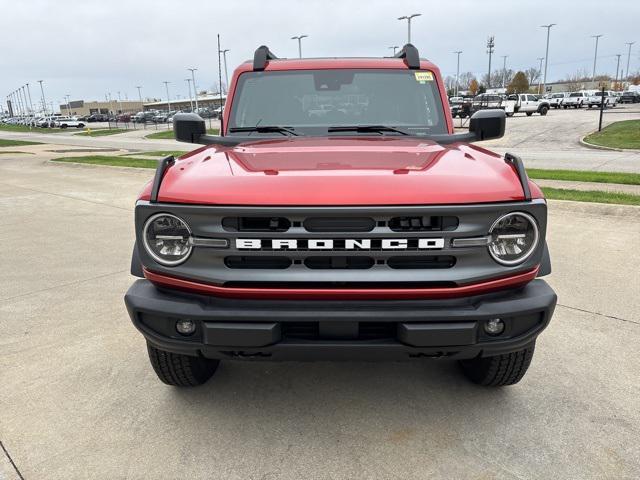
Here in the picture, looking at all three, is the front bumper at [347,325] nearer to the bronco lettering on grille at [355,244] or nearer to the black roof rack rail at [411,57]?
the bronco lettering on grille at [355,244]

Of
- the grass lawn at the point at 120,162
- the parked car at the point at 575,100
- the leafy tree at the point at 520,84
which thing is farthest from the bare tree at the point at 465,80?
the grass lawn at the point at 120,162

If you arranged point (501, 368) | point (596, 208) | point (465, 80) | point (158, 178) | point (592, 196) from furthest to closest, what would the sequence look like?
point (465, 80) → point (592, 196) → point (596, 208) → point (501, 368) → point (158, 178)

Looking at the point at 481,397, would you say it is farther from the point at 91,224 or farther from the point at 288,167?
the point at 91,224

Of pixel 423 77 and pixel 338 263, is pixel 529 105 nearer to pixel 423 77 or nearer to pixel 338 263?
pixel 423 77

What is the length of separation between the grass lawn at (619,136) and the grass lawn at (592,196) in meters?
12.7

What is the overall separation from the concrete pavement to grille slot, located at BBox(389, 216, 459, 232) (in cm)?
111

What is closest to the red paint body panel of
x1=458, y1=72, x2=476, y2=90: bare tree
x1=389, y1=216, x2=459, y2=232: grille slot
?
x1=389, y1=216, x2=459, y2=232: grille slot

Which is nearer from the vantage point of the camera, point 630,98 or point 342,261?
point 342,261

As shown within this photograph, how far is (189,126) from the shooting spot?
341 cm

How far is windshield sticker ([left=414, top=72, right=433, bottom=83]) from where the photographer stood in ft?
12.1

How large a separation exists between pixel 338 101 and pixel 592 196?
20.5 ft

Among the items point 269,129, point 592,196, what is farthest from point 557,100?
point 269,129

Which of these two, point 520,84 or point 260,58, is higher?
point 520,84

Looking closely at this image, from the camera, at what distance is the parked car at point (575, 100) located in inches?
1999
